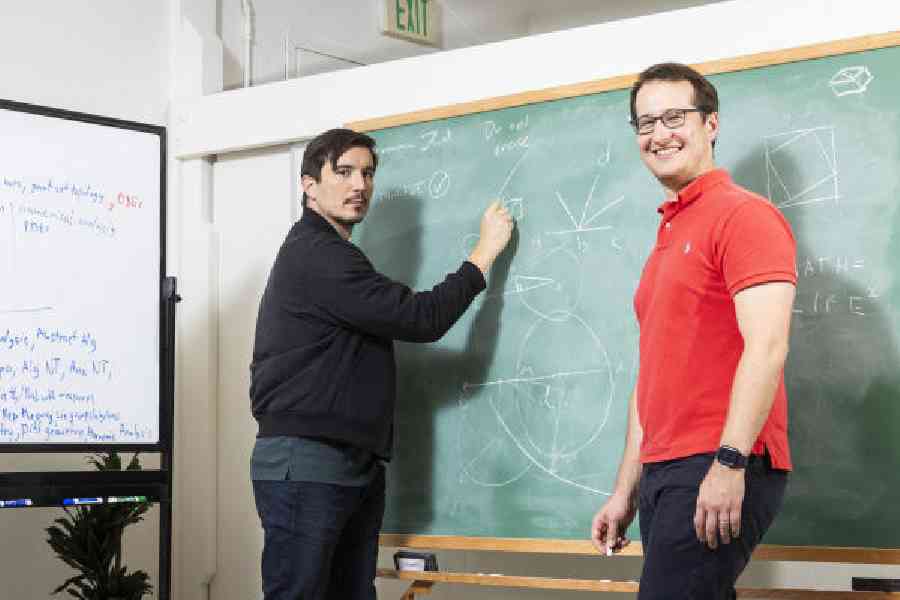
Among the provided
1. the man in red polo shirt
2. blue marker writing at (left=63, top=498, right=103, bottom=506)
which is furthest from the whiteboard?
the man in red polo shirt

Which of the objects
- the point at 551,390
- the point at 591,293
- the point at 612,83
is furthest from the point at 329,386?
the point at 612,83

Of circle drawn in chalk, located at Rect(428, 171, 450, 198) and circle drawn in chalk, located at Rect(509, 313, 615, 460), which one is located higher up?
circle drawn in chalk, located at Rect(428, 171, 450, 198)

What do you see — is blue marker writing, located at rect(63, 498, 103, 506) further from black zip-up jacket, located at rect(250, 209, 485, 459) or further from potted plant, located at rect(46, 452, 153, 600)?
potted plant, located at rect(46, 452, 153, 600)

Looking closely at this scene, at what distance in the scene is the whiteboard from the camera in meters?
2.77

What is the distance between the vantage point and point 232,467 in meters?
3.88

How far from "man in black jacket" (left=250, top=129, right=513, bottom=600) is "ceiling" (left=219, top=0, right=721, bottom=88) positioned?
5.43ft

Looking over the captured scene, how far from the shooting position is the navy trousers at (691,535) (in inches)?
68.7

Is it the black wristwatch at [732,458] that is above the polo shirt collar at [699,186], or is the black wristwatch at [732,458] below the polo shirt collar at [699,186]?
below

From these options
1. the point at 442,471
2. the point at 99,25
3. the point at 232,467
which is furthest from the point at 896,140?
the point at 99,25

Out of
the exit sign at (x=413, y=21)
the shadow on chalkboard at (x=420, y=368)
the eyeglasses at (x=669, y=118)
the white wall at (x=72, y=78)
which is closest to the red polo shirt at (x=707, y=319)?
the eyeglasses at (x=669, y=118)

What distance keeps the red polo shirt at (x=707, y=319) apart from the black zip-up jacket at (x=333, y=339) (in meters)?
0.88

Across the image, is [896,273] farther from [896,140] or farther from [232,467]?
[232,467]

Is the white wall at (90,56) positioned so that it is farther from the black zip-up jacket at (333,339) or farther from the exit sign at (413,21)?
the black zip-up jacket at (333,339)

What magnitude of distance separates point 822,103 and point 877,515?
3.02 feet
